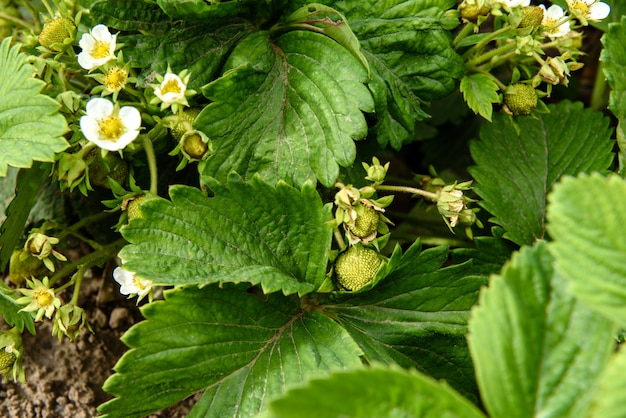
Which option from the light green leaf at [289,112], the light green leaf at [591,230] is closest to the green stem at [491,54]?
the light green leaf at [289,112]

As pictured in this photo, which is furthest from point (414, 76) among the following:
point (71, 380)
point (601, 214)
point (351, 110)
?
point (71, 380)

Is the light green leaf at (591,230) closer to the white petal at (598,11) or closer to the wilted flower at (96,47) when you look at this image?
the white petal at (598,11)

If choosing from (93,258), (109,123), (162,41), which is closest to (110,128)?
(109,123)

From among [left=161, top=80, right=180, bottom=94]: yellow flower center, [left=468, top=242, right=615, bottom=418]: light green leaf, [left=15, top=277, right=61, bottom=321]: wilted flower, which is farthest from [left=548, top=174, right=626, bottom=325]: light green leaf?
[left=15, top=277, right=61, bottom=321]: wilted flower

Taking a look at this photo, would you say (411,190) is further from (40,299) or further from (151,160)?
(40,299)

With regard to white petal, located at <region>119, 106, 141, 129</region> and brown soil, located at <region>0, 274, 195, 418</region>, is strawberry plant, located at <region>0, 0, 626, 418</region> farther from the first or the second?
brown soil, located at <region>0, 274, 195, 418</region>
